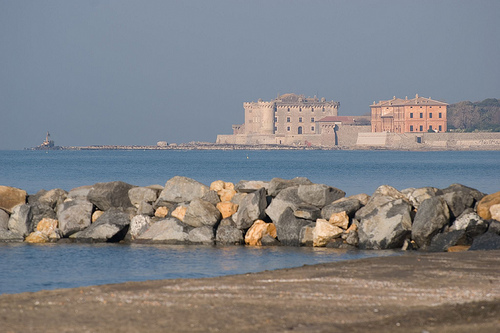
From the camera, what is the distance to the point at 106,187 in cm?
1505

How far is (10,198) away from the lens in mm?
15445

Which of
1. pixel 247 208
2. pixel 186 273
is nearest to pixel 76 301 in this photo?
pixel 186 273

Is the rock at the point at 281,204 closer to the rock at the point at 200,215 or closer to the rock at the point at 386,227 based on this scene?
the rock at the point at 200,215

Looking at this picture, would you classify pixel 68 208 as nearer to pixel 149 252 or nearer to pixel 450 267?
pixel 149 252

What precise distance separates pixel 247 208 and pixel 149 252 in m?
2.19

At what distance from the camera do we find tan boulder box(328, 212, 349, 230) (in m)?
13.0

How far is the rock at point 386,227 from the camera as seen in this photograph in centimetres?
1254

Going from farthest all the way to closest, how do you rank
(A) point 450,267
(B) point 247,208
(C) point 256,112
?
(C) point 256,112
(B) point 247,208
(A) point 450,267

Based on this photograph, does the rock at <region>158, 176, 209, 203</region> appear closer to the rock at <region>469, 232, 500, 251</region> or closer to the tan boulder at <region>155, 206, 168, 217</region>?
the tan boulder at <region>155, 206, 168, 217</region>

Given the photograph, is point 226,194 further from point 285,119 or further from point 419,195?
point 285,119

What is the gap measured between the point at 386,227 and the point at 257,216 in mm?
2424

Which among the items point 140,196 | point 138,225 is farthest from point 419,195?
point 140,196

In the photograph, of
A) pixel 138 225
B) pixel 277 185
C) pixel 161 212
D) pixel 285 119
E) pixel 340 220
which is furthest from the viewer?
pixel 285 119

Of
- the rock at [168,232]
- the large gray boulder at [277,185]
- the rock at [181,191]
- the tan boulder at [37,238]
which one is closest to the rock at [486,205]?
the large gray boulder at [277,185]
